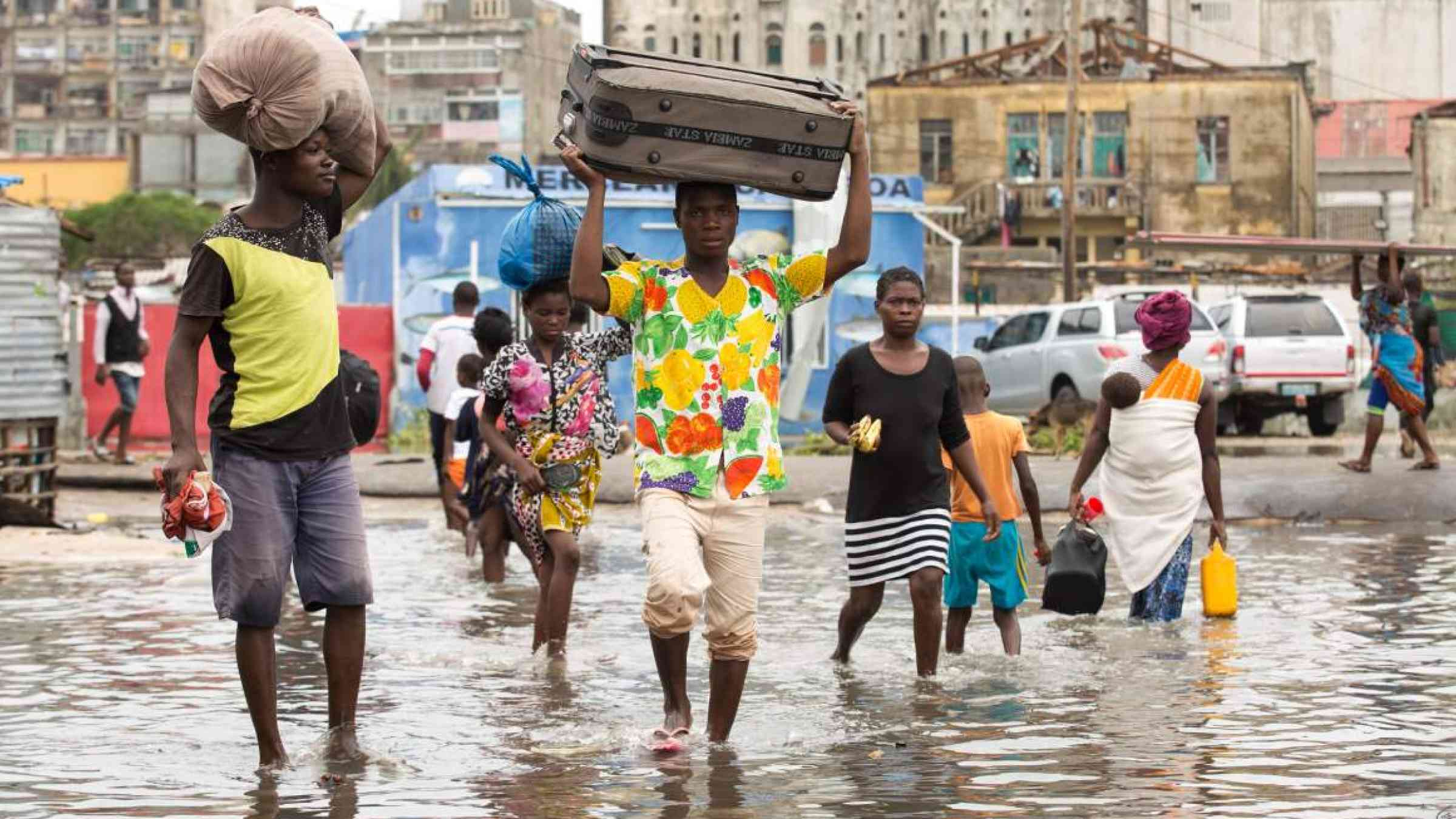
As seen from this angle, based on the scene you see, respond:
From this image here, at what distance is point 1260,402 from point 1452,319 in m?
11.8

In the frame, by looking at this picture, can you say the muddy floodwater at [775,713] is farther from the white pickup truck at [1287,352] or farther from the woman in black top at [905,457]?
the white pickup truck at [1287,352]

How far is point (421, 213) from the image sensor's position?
27.0m

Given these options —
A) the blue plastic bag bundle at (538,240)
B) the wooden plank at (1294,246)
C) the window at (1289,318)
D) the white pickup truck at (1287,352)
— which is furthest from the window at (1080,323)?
the blue plastic bag bundle at (538,240)

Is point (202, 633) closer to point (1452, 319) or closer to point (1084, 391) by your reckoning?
point (1084, 391)

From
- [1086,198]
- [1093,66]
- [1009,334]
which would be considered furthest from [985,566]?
[1093,66]

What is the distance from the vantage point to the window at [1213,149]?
61.5 m

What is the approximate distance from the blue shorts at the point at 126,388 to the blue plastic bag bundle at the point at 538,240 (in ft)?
42.9

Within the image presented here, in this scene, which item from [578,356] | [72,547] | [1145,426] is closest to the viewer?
[578,356]

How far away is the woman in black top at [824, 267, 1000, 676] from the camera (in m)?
7.98

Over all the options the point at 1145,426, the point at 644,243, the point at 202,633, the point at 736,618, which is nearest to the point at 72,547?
the point at 202,633

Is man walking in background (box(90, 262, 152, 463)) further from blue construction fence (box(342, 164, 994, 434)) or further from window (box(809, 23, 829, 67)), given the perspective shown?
window (box(809, 23, 829, 67))

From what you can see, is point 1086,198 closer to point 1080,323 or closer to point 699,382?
point 1080,323

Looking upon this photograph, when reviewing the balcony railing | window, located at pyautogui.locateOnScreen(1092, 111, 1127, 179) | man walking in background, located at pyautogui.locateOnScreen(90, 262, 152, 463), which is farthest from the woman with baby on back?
window, located at pyautogui.locateOnScreen(1092, 111, 1127, 179)

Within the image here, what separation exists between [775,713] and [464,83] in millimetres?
96527
